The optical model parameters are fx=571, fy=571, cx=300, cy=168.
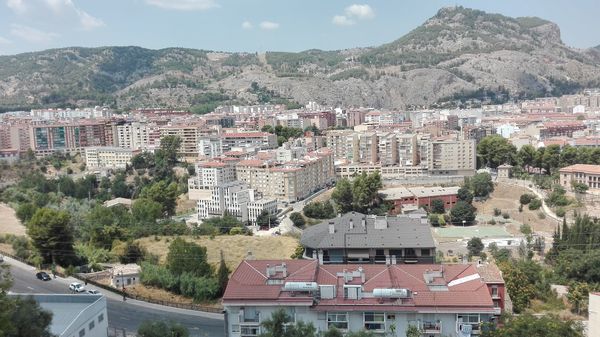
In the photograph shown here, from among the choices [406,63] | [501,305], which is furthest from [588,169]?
[406,63]

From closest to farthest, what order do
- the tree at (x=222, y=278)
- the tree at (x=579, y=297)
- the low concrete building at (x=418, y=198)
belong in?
the tree at (x=579, y=297), the tree at (x=222, y=278), the low concrete building at (x=418, y=198)

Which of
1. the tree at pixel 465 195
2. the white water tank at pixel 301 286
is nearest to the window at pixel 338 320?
the white water tank at pixel 301 286

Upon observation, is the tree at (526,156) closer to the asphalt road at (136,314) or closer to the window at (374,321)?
the asphalt road at (136,314)

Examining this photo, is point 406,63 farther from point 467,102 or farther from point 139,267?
point 139,267

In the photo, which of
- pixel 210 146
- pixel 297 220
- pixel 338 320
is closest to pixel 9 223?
pixel 297 220

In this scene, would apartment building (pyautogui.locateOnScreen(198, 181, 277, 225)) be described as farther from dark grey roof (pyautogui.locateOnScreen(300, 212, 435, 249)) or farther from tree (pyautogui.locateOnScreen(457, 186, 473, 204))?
dark grey roof (pyautogui.locateOnScreen(300, 212, 435, 249))

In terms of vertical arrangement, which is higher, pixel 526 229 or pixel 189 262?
pixel 189 262

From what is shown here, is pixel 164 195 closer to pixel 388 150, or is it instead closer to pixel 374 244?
pixel 388 150

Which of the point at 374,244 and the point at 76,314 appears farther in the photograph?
the point at 374,244
